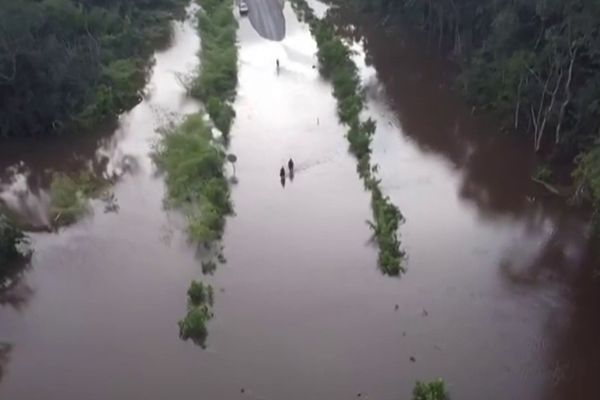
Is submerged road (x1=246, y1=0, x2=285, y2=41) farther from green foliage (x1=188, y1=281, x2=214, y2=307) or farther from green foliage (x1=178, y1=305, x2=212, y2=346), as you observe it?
green foliage (x1=178, y1=305, x2=212, y2=346)

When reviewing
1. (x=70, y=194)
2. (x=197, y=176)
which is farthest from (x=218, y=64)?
(x=70, y=194)

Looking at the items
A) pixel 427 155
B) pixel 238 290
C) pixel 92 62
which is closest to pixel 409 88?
pixel 427 155

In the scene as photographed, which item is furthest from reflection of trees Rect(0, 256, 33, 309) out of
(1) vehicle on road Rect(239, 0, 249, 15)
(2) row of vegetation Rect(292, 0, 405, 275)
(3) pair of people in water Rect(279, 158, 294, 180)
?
(1) vehicle on road Rect(239, 0, 249, 15)

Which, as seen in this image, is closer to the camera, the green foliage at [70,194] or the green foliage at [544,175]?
the green foliage at [70,194]

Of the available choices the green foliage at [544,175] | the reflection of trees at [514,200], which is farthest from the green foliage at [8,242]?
the green foliage at [544,175]

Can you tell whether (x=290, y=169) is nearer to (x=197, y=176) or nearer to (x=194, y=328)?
(x=197, y=176)

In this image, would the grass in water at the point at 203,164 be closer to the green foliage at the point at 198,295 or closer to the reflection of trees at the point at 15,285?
the green foliage at the point at 198,295

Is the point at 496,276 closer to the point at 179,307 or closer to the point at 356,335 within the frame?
the point at 356,335
